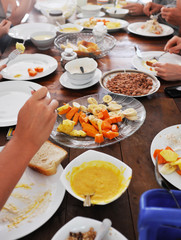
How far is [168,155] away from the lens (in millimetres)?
892

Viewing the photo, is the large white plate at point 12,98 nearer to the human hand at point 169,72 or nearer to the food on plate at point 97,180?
the food on plate at point 97,180

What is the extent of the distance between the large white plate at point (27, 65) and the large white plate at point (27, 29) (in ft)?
1.48

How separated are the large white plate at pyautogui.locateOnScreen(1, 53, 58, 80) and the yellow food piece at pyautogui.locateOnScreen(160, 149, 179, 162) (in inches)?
41.2

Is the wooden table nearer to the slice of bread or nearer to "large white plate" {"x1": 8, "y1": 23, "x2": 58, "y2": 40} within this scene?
the slice of bread

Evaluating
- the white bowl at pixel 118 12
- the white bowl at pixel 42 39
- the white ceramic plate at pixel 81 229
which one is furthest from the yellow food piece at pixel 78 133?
the white bowl at pixel 118 12

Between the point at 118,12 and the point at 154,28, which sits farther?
the point at 118,12

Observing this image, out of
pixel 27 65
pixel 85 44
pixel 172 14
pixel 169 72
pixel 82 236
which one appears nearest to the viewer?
pixel 82 236

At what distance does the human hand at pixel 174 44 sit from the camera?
183 centimetres

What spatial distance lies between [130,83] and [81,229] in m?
1.02

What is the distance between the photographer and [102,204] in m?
0.72

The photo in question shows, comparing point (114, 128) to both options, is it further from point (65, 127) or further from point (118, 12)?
point (118, 12)

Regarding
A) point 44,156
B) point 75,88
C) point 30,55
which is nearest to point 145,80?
point 75,88

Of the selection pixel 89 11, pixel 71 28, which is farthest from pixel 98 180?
pixel 89 11

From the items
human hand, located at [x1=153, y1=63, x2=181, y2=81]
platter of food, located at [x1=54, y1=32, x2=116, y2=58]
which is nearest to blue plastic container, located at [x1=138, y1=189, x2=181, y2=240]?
human hand, located at [x1=153, y1=63, x2=181, y2=81]
